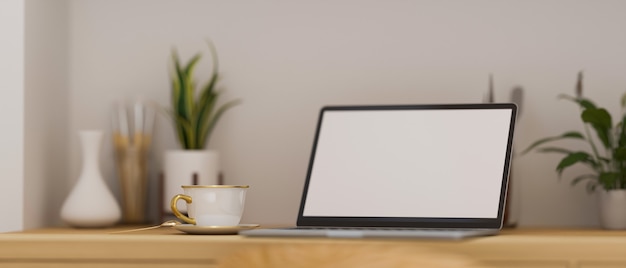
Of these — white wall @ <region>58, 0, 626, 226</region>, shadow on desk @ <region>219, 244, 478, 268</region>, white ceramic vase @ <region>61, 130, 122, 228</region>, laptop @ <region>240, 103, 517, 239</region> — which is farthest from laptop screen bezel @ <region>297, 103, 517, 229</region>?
shadow on desk @ <region>219, 244, 478, 268</region>

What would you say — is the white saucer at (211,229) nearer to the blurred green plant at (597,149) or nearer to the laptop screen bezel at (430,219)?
the laptop screen bezel at (430,219)

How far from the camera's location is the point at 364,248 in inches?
31.1

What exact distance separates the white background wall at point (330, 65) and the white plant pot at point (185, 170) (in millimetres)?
115

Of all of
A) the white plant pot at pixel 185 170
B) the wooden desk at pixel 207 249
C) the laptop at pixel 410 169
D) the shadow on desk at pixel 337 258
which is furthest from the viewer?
the white plant pot at pixel 185 170

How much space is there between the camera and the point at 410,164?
1.79 meters

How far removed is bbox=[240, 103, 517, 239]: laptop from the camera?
1.71 meters

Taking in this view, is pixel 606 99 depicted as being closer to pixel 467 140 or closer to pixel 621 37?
pixel 621 37

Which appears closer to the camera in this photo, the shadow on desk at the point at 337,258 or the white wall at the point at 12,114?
the shadow on desk at the point at 337,258

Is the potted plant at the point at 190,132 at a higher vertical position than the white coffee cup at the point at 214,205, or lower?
higher

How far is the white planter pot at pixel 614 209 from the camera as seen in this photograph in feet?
6.11

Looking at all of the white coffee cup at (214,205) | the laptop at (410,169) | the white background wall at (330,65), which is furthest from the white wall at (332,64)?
the white coffee cup at (214,205)

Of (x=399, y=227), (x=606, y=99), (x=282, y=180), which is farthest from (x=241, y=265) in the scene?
(x=606, y=99)

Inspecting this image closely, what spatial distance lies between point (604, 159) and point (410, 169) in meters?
0.42

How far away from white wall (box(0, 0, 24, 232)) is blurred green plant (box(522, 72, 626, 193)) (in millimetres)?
1026
